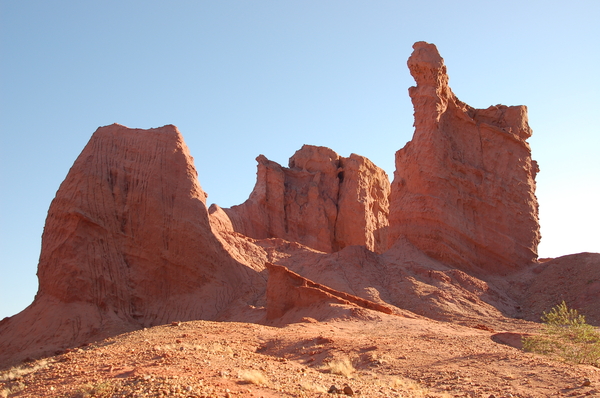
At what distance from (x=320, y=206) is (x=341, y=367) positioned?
29715 mm

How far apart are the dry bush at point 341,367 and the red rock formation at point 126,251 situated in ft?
38.5

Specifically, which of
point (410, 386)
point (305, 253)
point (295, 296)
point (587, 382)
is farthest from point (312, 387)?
point (305, 253)

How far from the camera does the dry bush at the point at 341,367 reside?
13.0 meters

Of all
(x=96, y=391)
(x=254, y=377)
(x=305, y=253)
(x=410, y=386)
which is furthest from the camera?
(x=305, y=253)

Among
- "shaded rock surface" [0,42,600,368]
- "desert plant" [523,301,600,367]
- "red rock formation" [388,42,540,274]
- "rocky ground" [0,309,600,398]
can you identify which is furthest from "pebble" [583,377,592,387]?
"red rock formation" [388,42,540,274]

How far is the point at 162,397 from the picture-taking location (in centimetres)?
880

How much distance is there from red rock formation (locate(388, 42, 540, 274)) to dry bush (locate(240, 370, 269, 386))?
1931 cm

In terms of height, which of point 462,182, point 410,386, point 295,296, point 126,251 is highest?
point 462,182

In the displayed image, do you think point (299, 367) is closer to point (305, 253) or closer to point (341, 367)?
point (341, 367)

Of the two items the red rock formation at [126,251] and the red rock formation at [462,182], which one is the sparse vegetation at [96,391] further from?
the red rock formation at [462,182]

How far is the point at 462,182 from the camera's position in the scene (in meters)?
29.9

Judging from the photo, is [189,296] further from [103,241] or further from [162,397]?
[162,397]

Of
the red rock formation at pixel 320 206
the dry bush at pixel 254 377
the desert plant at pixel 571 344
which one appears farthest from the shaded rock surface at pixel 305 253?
the dry bush at pixel 254 377

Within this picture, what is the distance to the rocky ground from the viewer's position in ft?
32.6
